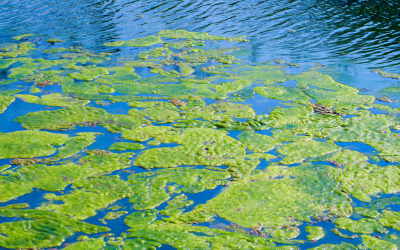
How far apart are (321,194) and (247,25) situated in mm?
8440

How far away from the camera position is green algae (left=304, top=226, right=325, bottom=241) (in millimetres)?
3469

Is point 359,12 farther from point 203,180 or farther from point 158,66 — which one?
point 203,180

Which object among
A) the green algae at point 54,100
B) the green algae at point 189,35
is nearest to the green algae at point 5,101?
the green algae at point 54,100

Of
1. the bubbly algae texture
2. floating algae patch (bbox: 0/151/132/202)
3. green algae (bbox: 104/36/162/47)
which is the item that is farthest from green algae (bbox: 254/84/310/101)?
green algae (bbox: 104/36/162/47)

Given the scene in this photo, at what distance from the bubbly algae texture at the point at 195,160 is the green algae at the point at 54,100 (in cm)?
2

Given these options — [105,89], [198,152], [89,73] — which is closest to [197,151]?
[198,152]

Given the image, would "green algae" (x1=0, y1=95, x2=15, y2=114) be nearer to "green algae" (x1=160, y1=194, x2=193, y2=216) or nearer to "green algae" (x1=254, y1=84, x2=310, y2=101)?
"green algae" (x1=160, y1=194, x2=193, y2=216)

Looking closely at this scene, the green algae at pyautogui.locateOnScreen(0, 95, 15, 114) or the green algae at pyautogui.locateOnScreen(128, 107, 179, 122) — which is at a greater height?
the green algae at pyautogui.locateOnScreen(0, 95, 15, 114)

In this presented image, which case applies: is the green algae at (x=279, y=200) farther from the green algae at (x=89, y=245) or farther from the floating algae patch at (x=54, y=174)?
the floating algae patch at (x=54, y=174)

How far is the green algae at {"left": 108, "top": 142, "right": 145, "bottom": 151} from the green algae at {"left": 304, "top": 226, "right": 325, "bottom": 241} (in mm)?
2412

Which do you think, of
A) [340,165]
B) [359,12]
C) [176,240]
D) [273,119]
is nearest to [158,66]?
[273,119]

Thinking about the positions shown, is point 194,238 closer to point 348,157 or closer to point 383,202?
point 383,202

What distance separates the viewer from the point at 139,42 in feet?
32.7

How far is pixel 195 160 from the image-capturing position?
4.71 m
